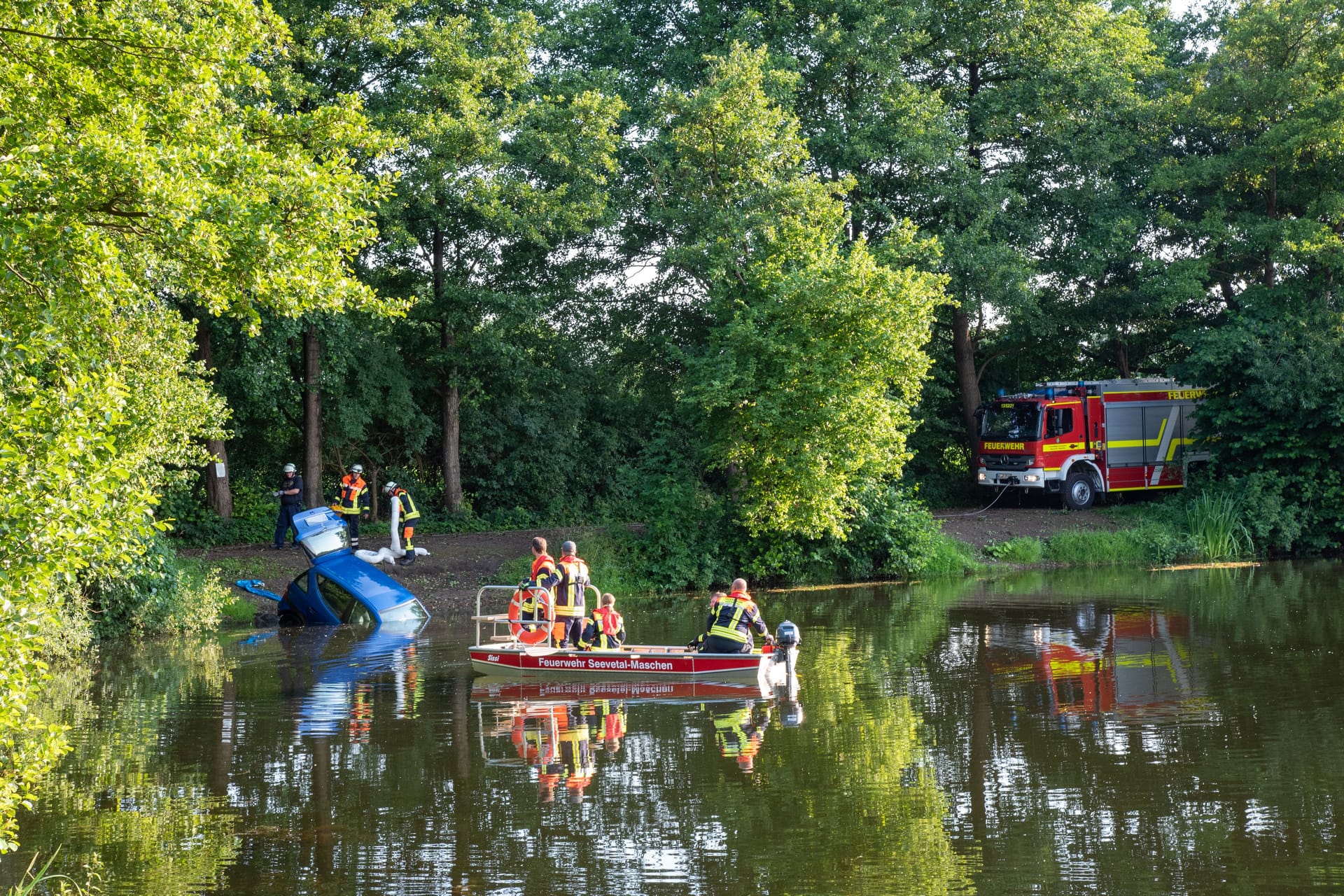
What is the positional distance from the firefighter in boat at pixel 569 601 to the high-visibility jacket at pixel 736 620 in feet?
6.38

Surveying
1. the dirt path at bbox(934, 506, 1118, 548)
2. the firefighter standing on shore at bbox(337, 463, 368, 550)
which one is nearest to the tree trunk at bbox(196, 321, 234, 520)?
the firefighter standing on shore at bbox(337, 463, 368, 550)

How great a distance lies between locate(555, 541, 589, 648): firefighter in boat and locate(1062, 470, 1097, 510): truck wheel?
1914 cm

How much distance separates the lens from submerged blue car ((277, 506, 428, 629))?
20.4m

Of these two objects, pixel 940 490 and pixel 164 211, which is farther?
pixel 940 490

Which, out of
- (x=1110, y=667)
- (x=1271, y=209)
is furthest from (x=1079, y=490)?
(x=1110, y=667)

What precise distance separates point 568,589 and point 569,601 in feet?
0.54

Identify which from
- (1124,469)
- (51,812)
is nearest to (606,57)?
(1124,469)

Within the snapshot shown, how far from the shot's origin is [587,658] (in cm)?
1562

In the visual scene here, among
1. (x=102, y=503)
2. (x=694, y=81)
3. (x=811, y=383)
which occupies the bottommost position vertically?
(x=102, y=503)

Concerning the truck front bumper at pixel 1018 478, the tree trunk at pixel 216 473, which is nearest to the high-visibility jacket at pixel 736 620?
the tree trunk at pixel 216 473

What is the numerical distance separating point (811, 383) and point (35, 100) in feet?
48.3

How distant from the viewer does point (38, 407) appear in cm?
745

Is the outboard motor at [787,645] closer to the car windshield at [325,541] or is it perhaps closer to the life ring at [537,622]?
the life ring at [537,622]

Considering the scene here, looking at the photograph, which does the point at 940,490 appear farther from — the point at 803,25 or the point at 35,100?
the point at 35,100
